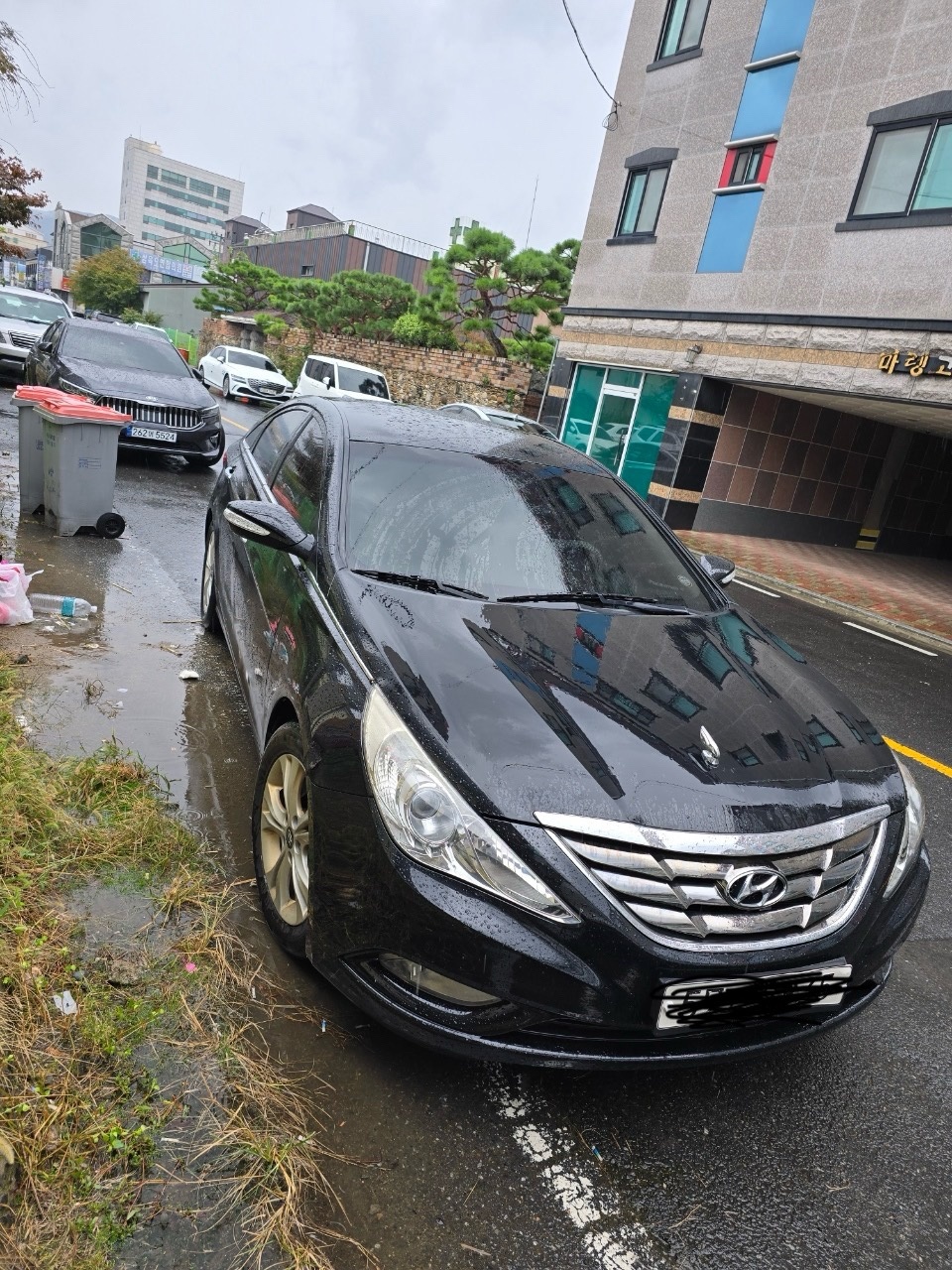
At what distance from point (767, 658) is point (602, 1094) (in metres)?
1.51

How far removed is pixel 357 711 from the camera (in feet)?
7.43

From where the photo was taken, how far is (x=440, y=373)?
25.6 m

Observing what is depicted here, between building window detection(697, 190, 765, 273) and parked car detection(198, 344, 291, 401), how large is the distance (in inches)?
441

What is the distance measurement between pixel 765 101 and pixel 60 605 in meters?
15.0

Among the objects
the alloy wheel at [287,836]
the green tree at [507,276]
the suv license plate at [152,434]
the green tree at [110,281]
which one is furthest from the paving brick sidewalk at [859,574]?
the green tree at [110,281]

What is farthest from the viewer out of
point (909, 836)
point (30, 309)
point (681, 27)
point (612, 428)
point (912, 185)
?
point (612, 428)

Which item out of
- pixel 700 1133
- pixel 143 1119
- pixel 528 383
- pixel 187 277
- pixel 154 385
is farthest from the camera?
pixel 187 277

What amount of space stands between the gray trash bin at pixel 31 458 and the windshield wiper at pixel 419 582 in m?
4.90

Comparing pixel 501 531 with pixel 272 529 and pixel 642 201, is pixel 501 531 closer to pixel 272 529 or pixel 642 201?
pixel 272 529

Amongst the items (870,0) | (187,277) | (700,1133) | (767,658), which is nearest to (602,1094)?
(700,1133)

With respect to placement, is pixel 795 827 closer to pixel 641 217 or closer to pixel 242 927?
pixel 242 927

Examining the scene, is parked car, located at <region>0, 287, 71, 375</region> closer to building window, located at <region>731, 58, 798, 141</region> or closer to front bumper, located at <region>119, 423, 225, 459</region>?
front bumper, located at <region>119, 423, 225, 459</region>

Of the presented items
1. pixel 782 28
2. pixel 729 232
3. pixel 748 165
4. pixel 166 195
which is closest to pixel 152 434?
pixel 729 232

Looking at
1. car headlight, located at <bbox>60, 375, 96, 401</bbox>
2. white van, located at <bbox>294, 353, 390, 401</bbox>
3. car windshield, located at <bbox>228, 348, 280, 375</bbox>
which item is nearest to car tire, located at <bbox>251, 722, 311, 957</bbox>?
car headlight, located at <bbox>60, 375, 96, 401</bbox>
